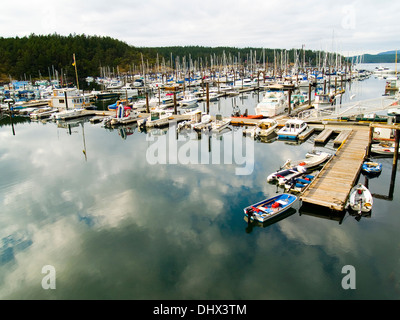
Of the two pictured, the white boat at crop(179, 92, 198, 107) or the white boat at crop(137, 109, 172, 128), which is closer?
the white boat at crop(137, 109, 172, 128)

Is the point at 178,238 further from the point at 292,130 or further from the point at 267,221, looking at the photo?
the point at 292,130

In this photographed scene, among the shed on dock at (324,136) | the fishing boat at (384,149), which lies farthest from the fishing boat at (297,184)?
the shed on dock at (324,136)

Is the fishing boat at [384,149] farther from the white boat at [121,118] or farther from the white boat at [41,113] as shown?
the white boat at [41,113]

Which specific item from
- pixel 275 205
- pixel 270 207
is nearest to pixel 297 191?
pixel 275 205

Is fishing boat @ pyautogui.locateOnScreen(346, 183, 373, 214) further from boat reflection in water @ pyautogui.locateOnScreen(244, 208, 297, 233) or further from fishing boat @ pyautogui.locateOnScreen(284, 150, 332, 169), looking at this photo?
fishing boat @ pyautogui.locateOnScreen(284, 150, 332, 169)

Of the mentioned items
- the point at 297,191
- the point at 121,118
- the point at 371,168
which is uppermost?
the point at 121,118

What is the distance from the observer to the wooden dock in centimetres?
1680

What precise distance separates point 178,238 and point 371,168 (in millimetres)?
16387

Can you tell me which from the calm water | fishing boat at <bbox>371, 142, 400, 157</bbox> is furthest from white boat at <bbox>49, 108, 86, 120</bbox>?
fishing boat at <bbox>371, 142, 400, 157</bbox>

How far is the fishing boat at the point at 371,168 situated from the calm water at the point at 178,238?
560 mm

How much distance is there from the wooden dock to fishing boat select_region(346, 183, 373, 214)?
15.1 inches

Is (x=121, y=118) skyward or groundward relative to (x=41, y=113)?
groundward

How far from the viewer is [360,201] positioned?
16906 millimetres

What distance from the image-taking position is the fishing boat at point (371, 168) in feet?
72.3
